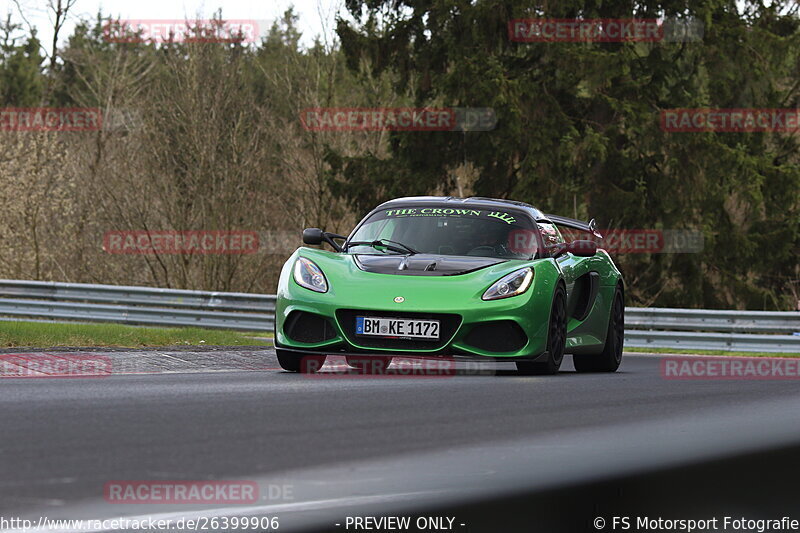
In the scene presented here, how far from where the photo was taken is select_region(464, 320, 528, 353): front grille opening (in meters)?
9.37

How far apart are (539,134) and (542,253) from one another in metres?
18.4

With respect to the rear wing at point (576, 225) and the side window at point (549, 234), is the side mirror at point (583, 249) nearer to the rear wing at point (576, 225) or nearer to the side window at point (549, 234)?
the side window at point (549, 234)

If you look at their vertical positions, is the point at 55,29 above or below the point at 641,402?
above

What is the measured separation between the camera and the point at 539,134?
2869 cm

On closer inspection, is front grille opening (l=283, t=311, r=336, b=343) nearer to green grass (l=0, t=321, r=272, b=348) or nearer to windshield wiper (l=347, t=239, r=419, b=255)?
windshield wiper (l=347, t=239, r=419, b=255)

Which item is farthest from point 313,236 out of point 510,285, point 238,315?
point 238,315

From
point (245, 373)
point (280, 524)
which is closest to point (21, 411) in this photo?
point (280, 524)

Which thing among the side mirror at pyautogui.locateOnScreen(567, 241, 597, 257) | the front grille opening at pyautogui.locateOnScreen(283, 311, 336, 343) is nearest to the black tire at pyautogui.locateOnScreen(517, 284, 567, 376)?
the side mirror at pyautogui.locateOnScreen(567, 241, 597, 257)

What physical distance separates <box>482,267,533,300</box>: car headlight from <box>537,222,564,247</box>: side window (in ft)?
4.55

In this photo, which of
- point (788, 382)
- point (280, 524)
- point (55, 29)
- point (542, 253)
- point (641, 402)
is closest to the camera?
point (280, 524)

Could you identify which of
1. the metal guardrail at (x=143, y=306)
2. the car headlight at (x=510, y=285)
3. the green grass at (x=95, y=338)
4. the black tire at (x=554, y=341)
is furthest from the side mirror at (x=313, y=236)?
the metal guardrail at (x=143, y=306)

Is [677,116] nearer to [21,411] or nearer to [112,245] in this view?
[112,245]

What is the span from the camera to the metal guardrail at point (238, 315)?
2112 centimetres

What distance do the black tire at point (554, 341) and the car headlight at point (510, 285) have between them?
13.9 inches
